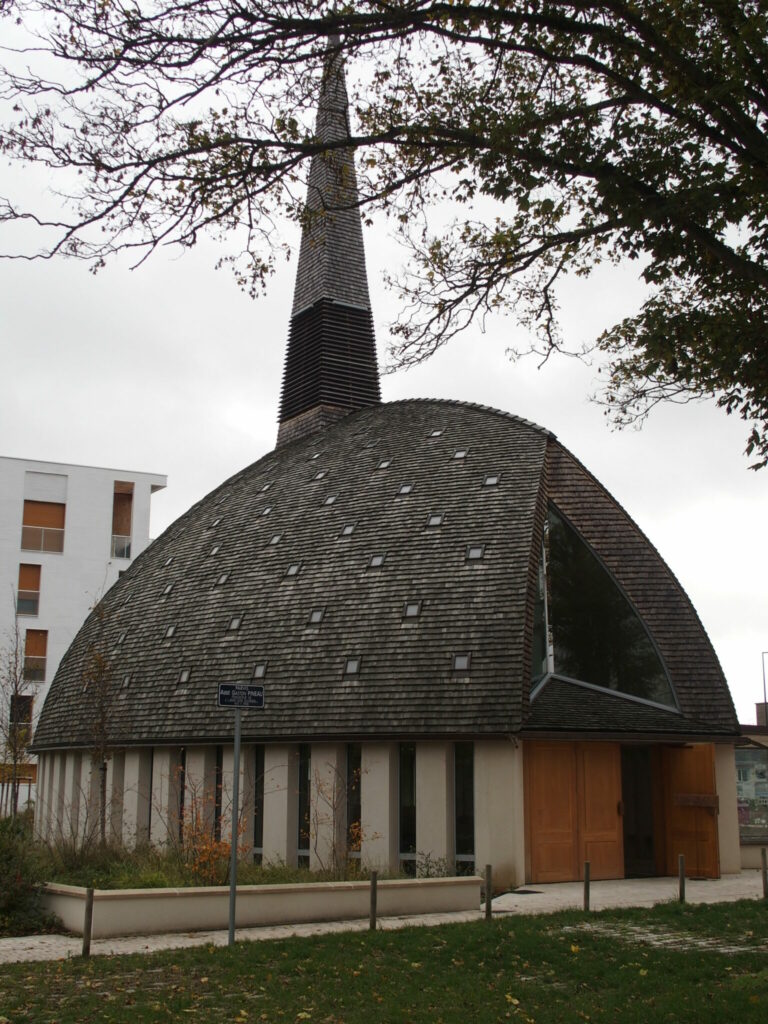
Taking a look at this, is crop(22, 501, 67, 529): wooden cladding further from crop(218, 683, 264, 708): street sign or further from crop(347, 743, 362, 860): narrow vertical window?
Result: crop(218, 683, 264, 708): street sign

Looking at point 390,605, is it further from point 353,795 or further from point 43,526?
point 43,526

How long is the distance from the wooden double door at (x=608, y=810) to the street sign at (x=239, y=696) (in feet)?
30.1

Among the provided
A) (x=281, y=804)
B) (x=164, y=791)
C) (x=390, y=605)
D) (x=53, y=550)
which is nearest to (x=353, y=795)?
(x=281, y=804)

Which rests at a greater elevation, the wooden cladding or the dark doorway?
the wooden cladding

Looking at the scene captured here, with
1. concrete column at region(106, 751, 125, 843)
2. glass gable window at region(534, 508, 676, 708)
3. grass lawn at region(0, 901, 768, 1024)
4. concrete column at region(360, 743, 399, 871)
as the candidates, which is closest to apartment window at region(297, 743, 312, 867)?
concrete column at region(360, 743, 399, 871)

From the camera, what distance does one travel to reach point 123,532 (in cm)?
4709

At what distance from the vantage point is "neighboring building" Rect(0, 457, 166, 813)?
144 feet

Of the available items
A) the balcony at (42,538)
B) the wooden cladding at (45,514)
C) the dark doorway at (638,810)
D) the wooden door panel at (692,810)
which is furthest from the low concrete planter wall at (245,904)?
the wooden cladding at (45,514)

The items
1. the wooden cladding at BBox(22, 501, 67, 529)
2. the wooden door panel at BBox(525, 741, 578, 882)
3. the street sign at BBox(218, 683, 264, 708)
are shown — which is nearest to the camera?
the street sign at BBox(218, 683, 264, 708)

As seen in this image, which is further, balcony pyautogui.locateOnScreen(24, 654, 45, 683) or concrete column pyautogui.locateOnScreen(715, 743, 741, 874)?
balcony pyautogui.locateOnScreen(24, 654, 45, 683)

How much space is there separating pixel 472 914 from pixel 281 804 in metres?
7.93

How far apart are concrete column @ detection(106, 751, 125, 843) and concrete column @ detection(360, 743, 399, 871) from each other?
782cm

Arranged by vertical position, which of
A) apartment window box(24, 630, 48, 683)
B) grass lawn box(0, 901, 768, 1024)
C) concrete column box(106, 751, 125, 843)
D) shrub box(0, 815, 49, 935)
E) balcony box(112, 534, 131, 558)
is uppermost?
balcony box(112, 534, 131, 558)

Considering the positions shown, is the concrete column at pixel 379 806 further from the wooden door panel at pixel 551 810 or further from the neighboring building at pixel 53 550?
the neighboring building at pixel 53 550
